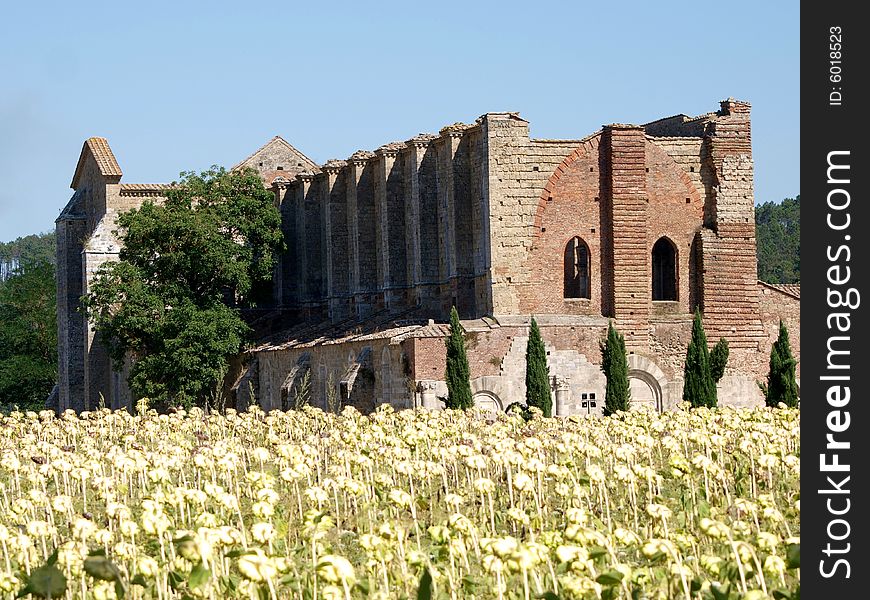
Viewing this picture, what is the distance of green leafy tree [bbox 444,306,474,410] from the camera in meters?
39.4

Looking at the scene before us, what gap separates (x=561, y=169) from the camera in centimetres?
4262

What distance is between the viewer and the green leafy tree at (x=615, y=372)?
4056 centimetres

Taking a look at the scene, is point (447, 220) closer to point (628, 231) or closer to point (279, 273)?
point (628, 231)

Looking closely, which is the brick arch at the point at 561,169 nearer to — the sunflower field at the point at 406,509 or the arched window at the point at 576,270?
the arched window at the point at 576,270

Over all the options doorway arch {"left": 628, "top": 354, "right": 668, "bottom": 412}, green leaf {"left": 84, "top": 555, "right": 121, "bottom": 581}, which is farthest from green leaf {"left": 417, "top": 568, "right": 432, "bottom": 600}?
doorway arch {"left": 628, "top": 354, "right": 668, "bottom": 412}

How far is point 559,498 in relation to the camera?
65.1ft

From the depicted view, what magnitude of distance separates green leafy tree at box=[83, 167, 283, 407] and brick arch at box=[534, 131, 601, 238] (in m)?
12.6

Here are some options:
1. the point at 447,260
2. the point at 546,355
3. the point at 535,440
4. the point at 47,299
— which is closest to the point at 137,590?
the point at 535,440

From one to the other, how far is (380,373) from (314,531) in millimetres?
28862

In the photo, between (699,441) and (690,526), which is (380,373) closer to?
(699,441)

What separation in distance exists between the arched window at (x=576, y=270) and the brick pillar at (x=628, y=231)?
96 centimetres

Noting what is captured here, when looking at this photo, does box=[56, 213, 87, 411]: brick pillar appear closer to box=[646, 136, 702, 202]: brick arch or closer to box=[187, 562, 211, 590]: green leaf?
box=[646, 136, 702, 202]: brick arch

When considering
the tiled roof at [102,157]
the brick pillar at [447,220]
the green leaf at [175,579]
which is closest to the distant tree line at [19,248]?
the tiled roof at [102,157]

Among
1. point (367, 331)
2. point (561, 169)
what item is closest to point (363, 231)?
point (367, 331)
